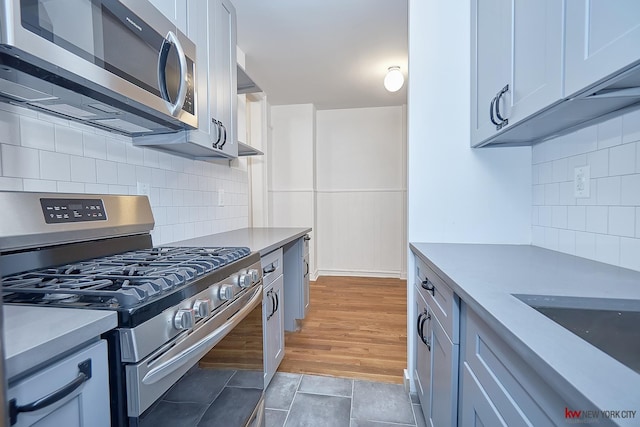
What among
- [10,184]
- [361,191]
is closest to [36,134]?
[10,184]

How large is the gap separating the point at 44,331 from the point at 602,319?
3.87 ft

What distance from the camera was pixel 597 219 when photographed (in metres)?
1.11

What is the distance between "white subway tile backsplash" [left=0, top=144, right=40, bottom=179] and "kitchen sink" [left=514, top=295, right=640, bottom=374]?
153 centimetres

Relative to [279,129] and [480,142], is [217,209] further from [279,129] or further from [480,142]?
[279,129]

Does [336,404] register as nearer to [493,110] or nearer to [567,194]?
[567,194]

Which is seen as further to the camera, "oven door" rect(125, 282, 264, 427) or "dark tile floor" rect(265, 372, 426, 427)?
"dark tile floor" rect(265, 372, 426, 427)

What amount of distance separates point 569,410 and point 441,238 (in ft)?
4.18

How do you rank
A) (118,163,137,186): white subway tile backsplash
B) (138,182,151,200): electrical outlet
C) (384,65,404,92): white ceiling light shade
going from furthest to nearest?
(384,65,404,92): white ceiling light shade < (138,182,151,200): electrical outlet < (118,163,137,186): white subway tile backsplash

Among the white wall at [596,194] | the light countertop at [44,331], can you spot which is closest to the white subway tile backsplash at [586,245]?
the white wall at [596,194]

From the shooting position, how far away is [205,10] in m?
1.51

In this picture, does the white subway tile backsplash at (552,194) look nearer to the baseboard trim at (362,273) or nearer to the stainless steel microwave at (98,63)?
the stainless steel microwave at (98,63)

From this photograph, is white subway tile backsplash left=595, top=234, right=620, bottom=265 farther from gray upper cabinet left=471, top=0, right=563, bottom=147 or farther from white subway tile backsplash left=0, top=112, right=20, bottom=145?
white subway tile backsplash left=0, top=112, right=20, bottom=145

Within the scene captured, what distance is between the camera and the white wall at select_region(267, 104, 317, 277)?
163 inches
